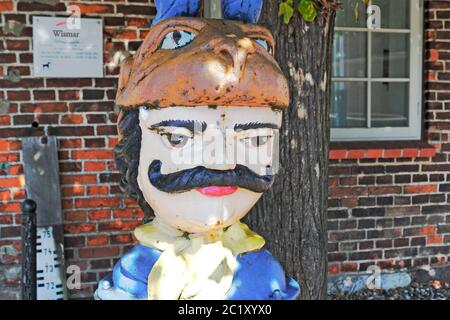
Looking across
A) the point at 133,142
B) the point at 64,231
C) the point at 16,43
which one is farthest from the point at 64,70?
the point at 133,142

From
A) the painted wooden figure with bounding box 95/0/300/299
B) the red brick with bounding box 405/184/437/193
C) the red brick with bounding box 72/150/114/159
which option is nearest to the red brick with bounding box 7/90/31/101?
the red brick with bounding box 72/150/114/159

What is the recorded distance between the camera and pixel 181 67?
68.9 inches

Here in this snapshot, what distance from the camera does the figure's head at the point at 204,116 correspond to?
1.76 meters

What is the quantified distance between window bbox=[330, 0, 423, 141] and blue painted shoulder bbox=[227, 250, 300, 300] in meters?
2.58

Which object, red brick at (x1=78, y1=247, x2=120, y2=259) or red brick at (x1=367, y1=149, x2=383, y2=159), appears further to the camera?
red brick at (x1=367, y1=149, x2=383, y2=159)

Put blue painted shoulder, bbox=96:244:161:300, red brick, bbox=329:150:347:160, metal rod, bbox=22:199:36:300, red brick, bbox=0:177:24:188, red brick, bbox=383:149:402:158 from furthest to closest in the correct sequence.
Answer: red brick, bbox=383:149:402:158 < red brick, bbox=329:150:347:160 < red brick, bbox=0:177:24:188 < metal rod, bbox=22:199:36:300 < blue painted shoulder, bbox=96:244:161:300

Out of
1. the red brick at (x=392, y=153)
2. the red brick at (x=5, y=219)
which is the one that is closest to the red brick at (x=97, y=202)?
the red brick at (x=5, y=219)

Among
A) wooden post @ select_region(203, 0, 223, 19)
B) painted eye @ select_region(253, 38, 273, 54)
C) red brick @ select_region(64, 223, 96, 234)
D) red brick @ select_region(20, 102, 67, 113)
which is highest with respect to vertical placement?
wooden post @ select_region(203, 0, 223, 19)

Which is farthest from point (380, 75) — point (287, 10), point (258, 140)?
point (258, 140)

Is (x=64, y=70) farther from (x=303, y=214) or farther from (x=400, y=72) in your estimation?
(x=400, y=72)

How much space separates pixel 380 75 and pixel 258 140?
299 cm

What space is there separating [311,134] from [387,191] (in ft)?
6.84

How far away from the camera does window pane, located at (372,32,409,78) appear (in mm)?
4539

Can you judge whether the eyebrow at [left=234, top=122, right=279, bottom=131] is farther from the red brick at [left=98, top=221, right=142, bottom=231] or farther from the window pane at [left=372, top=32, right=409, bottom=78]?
the window pane at [left=372, top=32, right=409, bottom=78]
